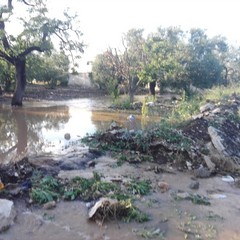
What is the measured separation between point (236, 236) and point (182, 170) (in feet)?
8.46

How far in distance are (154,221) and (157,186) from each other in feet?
4.30

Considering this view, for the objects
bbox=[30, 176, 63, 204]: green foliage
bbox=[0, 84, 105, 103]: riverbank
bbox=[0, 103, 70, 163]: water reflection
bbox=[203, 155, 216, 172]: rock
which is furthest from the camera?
bbox=[0, 84, 105, 103]: riverbank

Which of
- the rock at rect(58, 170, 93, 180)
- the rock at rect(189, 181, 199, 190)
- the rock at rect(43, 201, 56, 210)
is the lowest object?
the rock at rect(189, 181, 199, 190)

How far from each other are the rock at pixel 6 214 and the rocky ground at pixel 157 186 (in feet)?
0.04

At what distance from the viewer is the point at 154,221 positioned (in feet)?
13.3

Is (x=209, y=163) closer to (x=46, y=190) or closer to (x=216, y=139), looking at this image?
(x=216, y=139)

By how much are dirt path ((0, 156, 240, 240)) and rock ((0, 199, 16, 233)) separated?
0.24ft

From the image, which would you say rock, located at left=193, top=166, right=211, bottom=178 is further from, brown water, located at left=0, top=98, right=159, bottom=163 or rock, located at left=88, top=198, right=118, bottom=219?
brown water, located at left=0, top=98, right=159, bottom=163

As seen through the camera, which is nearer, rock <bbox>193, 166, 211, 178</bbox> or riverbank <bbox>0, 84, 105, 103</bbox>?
rock <bbox>193, 166, 211, 178</bbox>

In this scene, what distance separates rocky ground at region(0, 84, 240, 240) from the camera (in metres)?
3.79

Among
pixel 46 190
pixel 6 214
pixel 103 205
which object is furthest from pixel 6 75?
pixel 103 205

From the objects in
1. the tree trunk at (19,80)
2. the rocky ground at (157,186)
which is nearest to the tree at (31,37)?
the tree trunk at (19,80)

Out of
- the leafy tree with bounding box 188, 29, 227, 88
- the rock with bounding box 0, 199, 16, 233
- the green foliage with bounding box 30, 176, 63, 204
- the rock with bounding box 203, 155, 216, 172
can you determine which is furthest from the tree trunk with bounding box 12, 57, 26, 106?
the rock with bounding box 0, 199, 16, 233

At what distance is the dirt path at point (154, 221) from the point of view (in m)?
3.69
